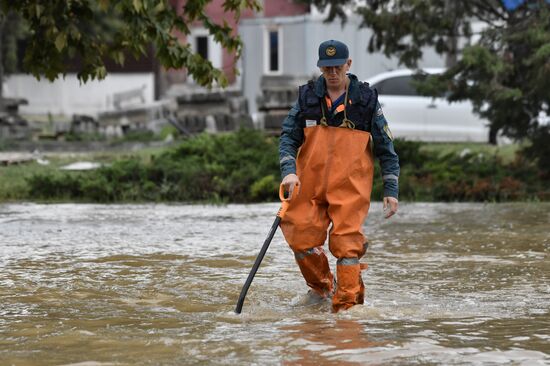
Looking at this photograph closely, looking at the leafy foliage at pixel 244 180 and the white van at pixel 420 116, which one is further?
the white van at pixel 420 116

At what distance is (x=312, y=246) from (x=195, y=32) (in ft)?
143

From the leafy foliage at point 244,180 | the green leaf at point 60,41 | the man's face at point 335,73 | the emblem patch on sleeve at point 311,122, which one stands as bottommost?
the leafy foliage at point 244,180

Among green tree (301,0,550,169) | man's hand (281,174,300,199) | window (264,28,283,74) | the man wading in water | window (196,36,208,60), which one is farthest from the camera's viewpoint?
window (196,36,208,60)

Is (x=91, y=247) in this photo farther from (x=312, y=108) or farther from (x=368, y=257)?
(x=312, y=108)

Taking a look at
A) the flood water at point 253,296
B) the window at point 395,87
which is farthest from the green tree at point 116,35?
the window at point 395,87

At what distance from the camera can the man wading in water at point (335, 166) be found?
27.1 feet

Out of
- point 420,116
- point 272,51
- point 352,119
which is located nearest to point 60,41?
point 352,119

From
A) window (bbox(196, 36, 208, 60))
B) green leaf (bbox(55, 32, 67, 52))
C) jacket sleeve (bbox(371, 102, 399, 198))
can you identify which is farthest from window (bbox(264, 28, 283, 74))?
jacket sleeve (bbox(371, 102, 399, 198))

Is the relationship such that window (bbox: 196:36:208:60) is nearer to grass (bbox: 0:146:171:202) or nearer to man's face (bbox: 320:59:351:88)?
grass (bbox: 0:146:171:202)

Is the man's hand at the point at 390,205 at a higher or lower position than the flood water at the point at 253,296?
higher

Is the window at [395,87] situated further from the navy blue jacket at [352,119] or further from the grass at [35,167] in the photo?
the navy blue jacket at [352,119]

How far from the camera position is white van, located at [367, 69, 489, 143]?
27.5 meters

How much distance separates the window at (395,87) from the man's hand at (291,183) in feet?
63.8

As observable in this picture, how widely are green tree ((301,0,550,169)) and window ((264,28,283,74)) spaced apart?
22.6m
